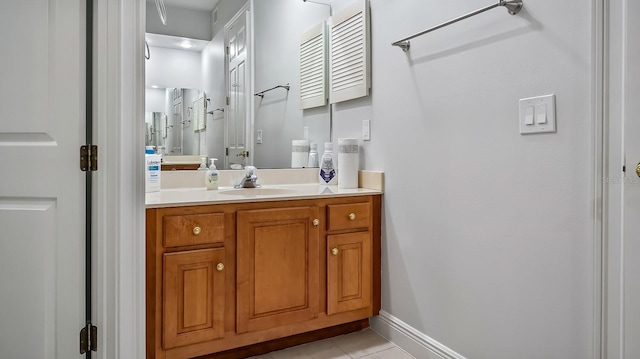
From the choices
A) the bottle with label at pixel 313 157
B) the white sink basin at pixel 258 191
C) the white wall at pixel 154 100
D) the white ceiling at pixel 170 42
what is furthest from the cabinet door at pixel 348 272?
the white ceiling at pixel 170 42

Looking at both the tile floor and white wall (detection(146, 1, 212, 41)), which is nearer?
the tile floor

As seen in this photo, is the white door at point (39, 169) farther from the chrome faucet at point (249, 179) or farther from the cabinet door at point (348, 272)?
the cabinet door at point (348, 272)

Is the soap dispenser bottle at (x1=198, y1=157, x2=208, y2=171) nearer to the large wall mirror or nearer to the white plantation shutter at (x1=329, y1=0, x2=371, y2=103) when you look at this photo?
the large wall mirror

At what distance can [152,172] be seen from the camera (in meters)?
1.89

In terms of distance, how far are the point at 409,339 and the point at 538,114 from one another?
1.20m

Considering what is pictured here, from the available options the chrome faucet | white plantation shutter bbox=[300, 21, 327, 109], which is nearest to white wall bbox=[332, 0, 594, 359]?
white plantation shutter bbox=[300, 21, 327, 109]

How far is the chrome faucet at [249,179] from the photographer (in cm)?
217

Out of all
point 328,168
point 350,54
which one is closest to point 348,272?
point 328,168

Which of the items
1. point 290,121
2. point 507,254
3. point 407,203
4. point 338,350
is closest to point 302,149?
point 290,121

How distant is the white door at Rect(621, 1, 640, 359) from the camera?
1.06 metres

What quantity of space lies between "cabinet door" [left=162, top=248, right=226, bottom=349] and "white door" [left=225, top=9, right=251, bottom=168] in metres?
0.75

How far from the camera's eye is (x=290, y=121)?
2.47 metres

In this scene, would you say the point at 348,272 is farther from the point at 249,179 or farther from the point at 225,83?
the point at 225,83

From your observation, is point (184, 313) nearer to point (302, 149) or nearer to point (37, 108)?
point (37, 108)
